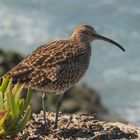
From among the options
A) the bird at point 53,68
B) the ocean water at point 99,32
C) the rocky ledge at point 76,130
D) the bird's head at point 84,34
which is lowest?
the rocky ledge at point 76,130

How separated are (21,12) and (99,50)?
27.9 feet

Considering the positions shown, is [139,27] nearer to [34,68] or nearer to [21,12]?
[21,12]

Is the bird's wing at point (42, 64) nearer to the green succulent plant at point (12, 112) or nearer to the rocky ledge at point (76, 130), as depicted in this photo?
the rocky ledge at point (76, 130)

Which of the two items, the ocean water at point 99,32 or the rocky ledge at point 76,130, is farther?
the ocean water at point 99,32

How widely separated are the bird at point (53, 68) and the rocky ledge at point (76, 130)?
20 cm

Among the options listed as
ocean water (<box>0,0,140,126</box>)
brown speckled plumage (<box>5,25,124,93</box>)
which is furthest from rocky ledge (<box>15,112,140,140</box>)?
ocean water (<box>0,0,140,126</box>)

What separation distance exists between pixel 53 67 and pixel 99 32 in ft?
87.0

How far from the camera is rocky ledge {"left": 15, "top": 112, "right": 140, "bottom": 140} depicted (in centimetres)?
896

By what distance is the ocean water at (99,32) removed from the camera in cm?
2966

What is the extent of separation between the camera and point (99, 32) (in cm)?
3609

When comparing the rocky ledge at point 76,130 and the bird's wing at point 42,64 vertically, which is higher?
the bird's wing at point 42,64

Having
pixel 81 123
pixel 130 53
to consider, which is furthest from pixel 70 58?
pixel 130 53

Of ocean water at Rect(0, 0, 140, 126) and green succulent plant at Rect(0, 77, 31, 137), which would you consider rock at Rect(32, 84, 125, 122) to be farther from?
green succulent plant at Rect(0, 77, 31, 137)

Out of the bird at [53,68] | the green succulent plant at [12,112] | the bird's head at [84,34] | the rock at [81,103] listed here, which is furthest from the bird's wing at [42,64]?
the rock at [81,103]
